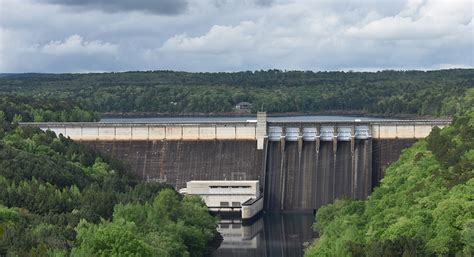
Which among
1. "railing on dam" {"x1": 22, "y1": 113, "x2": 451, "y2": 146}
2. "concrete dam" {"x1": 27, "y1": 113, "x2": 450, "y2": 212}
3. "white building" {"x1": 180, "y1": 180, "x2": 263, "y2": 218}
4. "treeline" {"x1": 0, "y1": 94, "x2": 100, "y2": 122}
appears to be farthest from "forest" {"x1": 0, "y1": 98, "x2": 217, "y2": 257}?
"treeline" {"x1": 0, "y1": 94, "x2": 100, "y2": 122}

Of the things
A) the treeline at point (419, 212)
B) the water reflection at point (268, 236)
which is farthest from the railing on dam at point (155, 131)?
the treeline at point (419, 212)

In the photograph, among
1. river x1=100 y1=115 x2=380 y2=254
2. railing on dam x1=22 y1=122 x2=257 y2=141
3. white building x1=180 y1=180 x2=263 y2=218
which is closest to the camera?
river x1=100 y1=115 x2=380 y2=254

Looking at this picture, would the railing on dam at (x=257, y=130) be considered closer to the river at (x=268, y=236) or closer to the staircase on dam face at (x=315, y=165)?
the staircase on dam face at (x=315, y=165)

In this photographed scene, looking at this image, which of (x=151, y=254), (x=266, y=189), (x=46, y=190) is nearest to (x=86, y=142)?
(x=266, y=189)

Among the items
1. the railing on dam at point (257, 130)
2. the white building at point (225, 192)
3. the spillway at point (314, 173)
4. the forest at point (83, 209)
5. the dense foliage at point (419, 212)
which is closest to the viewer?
the dense foliage at point (419, 212)

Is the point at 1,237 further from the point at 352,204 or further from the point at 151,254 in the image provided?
the point at 352,204

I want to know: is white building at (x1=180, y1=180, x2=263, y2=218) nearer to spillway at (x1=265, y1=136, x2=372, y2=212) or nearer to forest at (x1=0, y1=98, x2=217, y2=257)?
spillway at (x1=265, y1=136, x2=372, y2=212)
